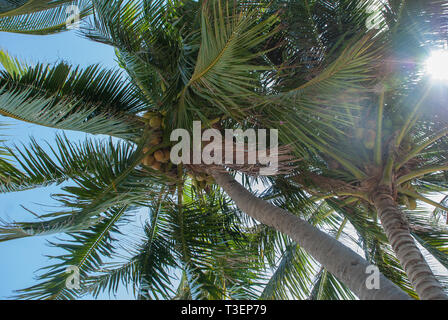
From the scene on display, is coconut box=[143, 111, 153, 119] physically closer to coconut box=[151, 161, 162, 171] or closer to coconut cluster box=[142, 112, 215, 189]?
coconut cluster box=[142, 112, 215, 189]

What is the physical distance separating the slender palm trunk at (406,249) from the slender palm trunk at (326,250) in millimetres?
239

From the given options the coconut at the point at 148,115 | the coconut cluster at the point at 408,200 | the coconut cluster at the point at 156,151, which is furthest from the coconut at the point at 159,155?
the coconut cluster at the point at 408,200

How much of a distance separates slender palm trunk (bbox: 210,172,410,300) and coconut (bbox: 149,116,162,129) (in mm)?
1129

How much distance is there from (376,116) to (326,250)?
5.98ft

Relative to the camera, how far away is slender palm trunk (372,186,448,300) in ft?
7.23

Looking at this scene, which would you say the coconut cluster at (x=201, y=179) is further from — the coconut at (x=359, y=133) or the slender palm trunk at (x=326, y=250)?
the coconut at (x=359, y=133)

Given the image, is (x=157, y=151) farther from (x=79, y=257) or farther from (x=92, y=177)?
(x=79, y=257)

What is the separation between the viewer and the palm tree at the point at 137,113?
280 cm

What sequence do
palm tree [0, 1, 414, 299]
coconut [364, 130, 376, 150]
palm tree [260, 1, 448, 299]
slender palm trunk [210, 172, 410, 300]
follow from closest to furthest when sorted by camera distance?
1. slender palm trunk [210, 172, 410, 300]
2. palm tree [0, 1, 414, 299]
3. palm tree [260, 1, 448, 299]
4. coconut [364, 130, 376, 150]

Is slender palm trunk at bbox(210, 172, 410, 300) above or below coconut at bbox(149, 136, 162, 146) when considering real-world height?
below

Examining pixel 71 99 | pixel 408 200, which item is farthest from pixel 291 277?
pixel 71 99

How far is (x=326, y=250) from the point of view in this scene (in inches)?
101

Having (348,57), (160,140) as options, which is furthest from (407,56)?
(160,140)

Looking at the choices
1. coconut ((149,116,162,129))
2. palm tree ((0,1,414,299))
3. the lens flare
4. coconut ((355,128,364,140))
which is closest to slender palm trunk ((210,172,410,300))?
palm tree ((0,1,414,299))
